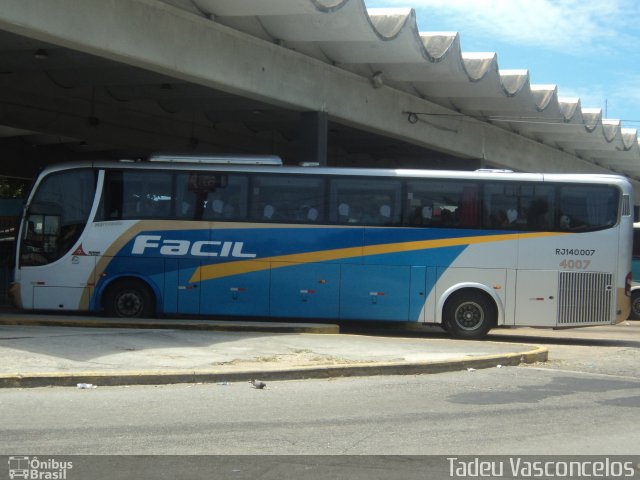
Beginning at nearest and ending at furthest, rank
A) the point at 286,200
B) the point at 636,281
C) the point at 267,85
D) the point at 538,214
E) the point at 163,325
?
the point at 163,325
the point at 538,214
the point at 286,200
the point at 267,85
the point at 636,281

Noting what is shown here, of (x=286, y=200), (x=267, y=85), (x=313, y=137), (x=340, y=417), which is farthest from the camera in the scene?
(x=313, y=137)

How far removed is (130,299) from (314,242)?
399 centimetres

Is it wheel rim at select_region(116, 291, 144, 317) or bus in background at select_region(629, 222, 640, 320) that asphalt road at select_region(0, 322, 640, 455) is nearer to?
wheel rim at select_region(116, 291, 144, 317)

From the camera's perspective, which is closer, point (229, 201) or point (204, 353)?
point (204, 353)

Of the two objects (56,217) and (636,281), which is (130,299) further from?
(636,281)

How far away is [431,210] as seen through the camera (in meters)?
17.0

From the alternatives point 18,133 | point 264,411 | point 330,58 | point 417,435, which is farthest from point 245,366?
point 18,133

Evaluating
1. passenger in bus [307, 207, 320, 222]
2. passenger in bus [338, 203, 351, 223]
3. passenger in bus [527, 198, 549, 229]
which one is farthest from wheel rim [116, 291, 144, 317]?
passenger in bus [527, 198, 549, 229]

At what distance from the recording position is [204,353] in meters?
12.0

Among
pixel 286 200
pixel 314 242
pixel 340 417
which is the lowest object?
pixel 340 417

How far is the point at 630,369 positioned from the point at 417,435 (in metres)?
6.87

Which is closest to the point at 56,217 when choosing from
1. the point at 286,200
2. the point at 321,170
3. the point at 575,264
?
the point at 286,200

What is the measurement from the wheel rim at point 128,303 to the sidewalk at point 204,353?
1.40 meters

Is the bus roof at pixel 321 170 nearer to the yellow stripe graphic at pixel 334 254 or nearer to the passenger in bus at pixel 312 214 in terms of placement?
the passenger in bus at pixel 312 214
